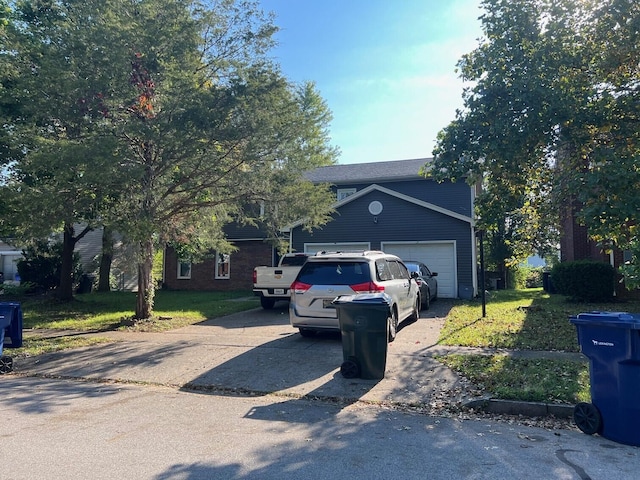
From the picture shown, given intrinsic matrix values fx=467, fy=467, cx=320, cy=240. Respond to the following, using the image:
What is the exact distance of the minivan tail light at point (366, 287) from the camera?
29.1 feet

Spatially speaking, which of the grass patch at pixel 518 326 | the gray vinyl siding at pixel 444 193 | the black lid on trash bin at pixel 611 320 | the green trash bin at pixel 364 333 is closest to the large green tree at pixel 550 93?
the grass patch at pixel 518 326

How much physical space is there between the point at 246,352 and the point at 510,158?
6.36 metres

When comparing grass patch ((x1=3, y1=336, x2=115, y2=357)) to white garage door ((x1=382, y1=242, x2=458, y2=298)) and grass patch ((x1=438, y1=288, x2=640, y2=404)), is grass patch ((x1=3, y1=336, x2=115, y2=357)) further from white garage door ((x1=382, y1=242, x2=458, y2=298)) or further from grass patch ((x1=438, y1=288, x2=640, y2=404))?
white garage door ((x1=382, y1=242, x2=458, y2=298))

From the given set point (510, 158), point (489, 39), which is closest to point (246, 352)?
point (510, 158)

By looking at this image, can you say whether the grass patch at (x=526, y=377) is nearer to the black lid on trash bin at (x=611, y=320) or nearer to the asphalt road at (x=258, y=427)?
the asphalt road at (x=258, y=427)

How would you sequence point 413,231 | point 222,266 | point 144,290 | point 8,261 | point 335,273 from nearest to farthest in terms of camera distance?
point 335,273 → point 144,290 → point 413,231 → point 222,266 → point 8,261

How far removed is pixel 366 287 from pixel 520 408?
3.72 metres

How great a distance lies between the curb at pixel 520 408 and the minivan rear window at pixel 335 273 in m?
3.51

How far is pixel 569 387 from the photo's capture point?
6145 millimetres

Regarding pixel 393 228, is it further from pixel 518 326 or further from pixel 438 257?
pixel 518 326

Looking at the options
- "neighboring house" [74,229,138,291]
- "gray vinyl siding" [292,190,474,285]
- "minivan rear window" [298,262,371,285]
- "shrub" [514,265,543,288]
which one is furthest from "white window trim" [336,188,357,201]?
"minivan rear window" [298,262,371,285]

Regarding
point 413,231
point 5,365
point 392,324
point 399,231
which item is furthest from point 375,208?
point 5,365

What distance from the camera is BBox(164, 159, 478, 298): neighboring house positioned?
18297mm

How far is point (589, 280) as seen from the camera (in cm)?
1487
